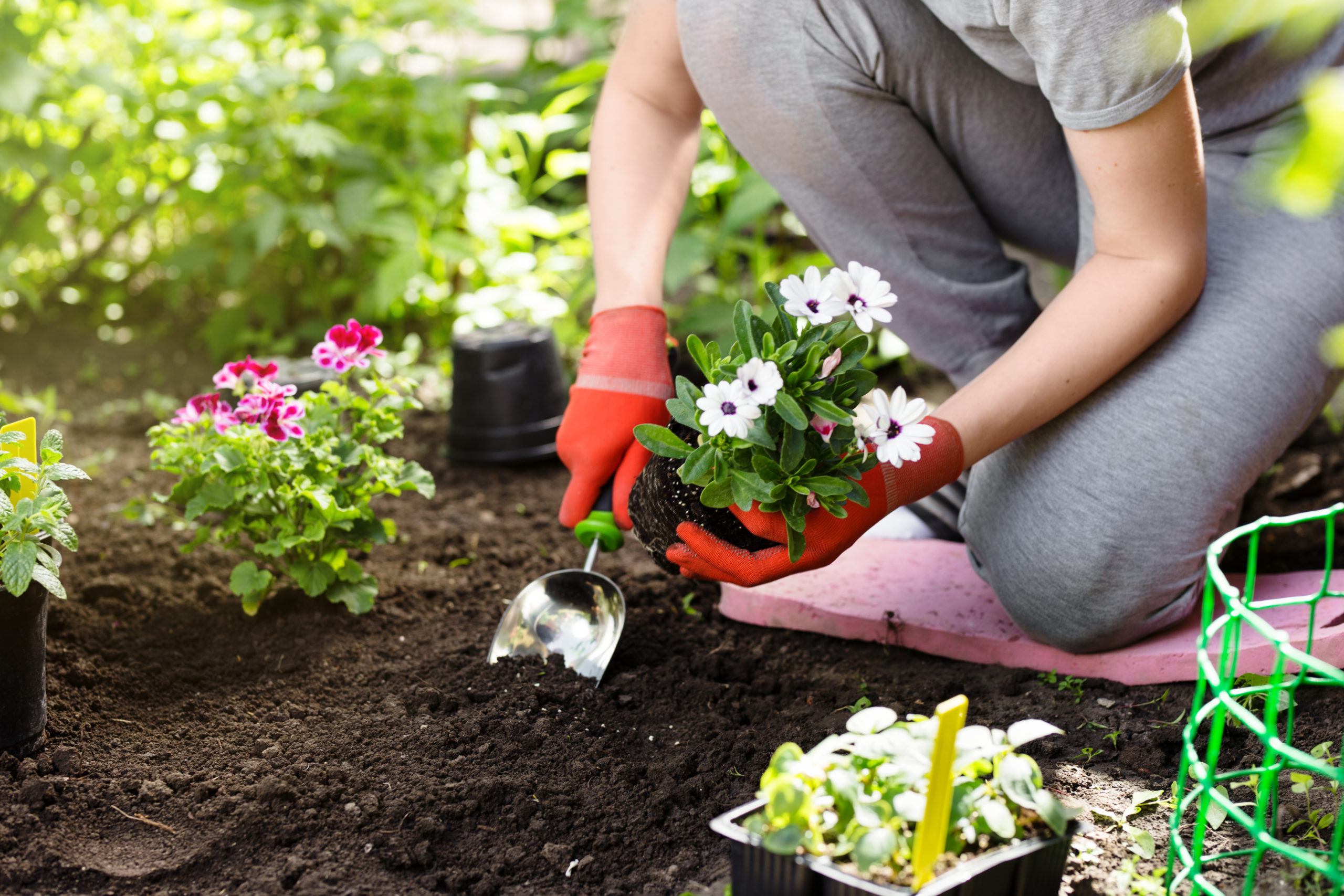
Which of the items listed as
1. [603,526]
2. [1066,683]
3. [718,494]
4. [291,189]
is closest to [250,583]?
[603,526]

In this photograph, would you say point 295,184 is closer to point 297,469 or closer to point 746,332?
point 297,469

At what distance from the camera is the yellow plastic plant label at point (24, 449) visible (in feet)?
4.04

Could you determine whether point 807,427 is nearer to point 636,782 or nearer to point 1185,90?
point 636,782

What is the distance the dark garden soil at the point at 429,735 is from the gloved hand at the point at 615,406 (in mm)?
259

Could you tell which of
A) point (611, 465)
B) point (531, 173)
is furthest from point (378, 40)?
point (611, 465)

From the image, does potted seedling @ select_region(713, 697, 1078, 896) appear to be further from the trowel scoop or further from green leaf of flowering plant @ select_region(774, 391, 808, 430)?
the trowel scoop

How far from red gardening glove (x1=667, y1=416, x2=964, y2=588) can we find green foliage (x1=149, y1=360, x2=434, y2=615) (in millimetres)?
456

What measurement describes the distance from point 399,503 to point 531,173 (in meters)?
1.29

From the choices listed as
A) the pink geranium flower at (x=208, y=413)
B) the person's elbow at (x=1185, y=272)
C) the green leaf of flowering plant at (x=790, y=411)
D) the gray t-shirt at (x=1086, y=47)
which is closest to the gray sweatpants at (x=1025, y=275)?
the person's elbow at (x=1185, y=272)

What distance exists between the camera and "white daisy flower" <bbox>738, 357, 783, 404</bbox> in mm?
1026

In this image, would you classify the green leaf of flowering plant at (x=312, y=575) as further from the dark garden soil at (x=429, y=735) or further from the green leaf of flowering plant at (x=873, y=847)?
the green leaf of flowering plant at (x=873, y=847)

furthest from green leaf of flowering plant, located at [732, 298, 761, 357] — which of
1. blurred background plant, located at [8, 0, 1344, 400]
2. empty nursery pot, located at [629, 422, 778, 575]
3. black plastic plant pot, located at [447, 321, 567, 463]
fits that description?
blurred background plant, located at [8, 0, 1344, 400]

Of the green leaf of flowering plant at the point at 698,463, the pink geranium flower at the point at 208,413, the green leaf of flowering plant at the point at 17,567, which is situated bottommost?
the pink geranium flower at the point at 208,413

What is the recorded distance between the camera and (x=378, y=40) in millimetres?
2777
